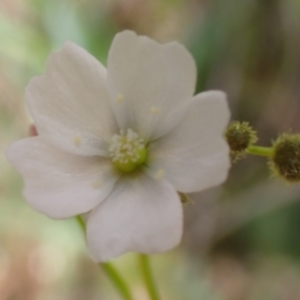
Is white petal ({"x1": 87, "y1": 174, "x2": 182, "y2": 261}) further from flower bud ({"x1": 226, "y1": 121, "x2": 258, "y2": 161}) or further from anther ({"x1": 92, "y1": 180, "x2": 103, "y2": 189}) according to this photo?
flower bud ({"x1": 226, "y1": 121, "x2": 258, "y2": 161})

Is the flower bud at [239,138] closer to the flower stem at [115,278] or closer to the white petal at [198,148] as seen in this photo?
the white petal at [198,148]

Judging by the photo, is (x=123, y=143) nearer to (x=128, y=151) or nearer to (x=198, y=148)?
(x=128, y=151)

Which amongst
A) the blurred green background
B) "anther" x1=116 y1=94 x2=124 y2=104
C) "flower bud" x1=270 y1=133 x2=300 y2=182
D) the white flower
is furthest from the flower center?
the blurred green background

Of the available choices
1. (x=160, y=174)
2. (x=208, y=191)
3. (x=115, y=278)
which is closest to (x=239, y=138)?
(x=160, y=174)

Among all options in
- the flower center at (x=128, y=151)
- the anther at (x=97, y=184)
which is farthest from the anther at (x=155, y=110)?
the anther at (x=97, y=184)

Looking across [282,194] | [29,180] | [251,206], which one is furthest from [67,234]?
[29,180]

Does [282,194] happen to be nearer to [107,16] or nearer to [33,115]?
[107,16]
